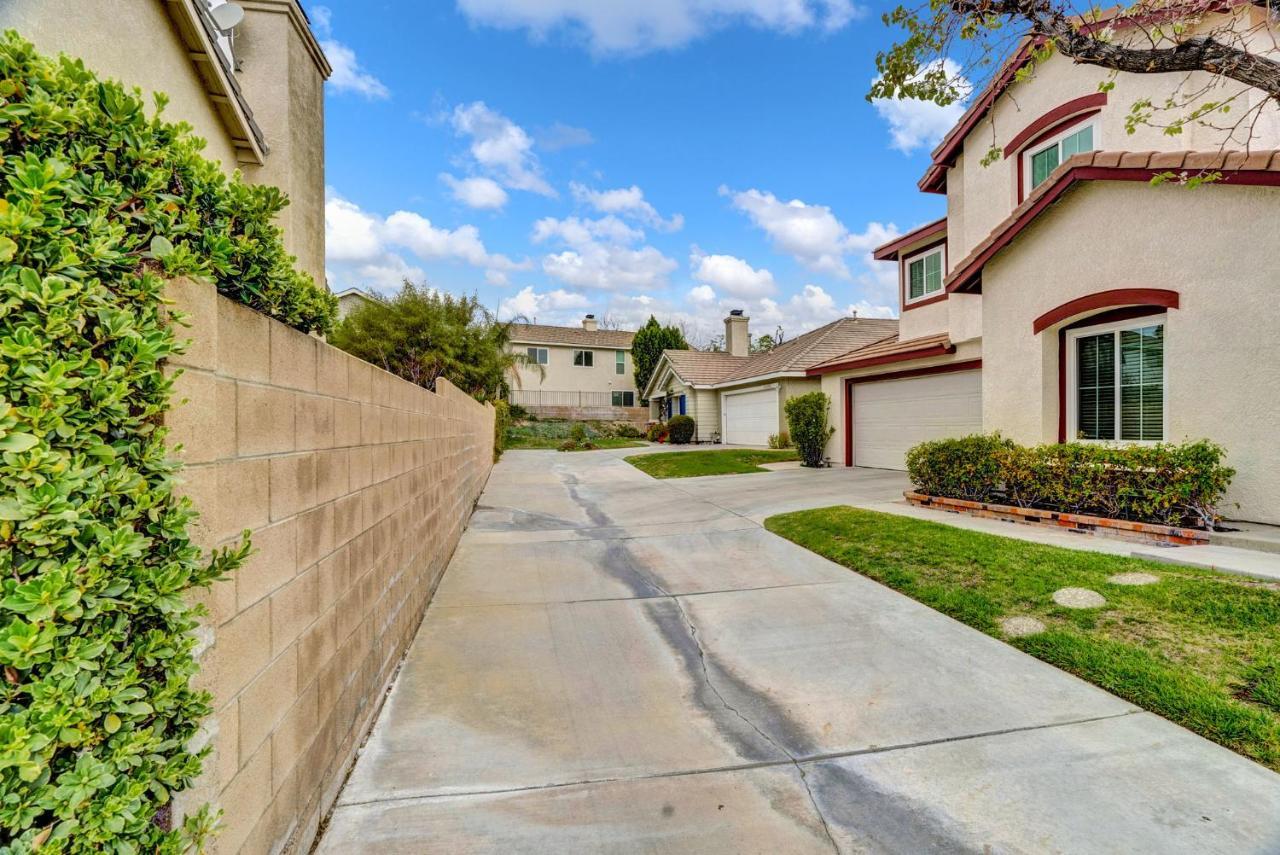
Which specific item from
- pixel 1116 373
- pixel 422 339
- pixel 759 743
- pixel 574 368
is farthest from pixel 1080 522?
pixel 574 368

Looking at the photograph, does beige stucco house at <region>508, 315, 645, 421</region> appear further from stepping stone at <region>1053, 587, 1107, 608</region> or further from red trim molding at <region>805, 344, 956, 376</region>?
stepping stone at <region>1053, 587, 1107, 608</region>

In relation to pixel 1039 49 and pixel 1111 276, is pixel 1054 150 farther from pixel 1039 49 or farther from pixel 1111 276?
pixel 1039 49

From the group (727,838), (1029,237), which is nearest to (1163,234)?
(1029,237)

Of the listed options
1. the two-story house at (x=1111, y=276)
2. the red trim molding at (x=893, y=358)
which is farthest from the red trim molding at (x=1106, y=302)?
the red trim molding at (x=893, y=358)

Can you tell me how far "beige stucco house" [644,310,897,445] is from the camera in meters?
21.9

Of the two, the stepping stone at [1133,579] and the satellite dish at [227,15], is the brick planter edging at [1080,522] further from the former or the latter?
the satellite dish at [227,15]

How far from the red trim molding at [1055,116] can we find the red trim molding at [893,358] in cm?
379

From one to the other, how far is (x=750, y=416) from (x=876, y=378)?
9808 mm

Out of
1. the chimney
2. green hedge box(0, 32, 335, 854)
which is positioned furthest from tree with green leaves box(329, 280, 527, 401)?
green hedge box(0, 32, 335, 854)

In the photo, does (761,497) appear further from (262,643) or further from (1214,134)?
(262,643)

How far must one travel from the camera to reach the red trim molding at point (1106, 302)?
24.3 feet

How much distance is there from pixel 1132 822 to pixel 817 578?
362 cm

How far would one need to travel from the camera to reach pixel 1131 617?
15.0 ft

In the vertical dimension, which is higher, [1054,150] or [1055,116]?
[1055,116]
